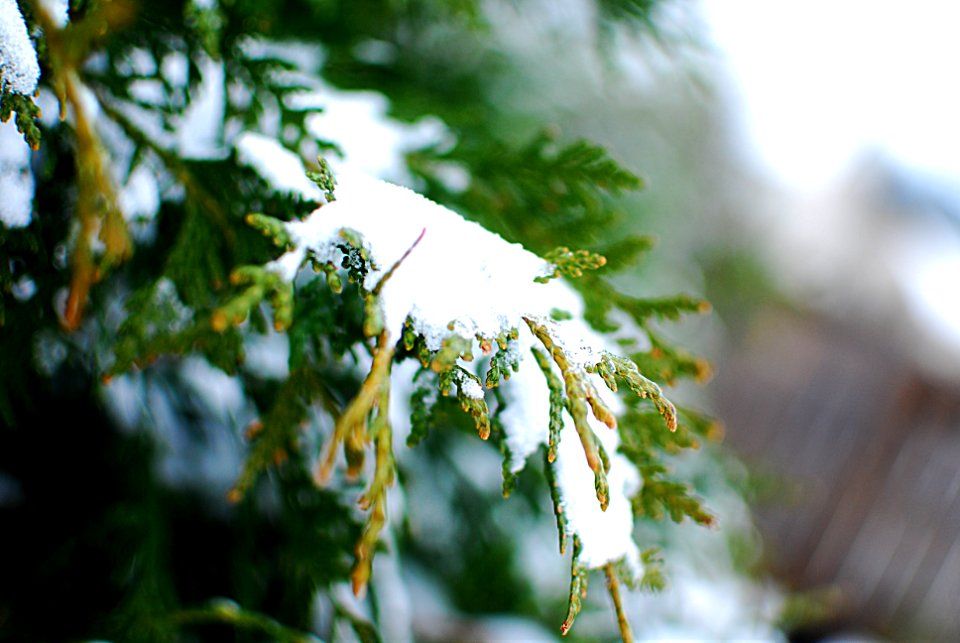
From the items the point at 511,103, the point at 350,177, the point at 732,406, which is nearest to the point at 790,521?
the point at 732,406

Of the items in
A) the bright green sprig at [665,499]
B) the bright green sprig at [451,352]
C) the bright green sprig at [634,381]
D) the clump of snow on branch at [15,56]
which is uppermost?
the clump of snow on branch at [15,56]

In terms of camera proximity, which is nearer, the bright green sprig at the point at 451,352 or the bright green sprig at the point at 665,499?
the bright green sprig at the point at 451,352

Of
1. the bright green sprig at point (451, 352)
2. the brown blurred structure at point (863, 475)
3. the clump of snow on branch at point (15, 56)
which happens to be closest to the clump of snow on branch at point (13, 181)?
the clump of snow on branch at point (15, 56)

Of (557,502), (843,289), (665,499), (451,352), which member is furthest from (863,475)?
(451,352)

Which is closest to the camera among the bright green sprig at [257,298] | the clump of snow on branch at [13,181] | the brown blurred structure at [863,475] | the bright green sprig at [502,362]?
the bright green sprig at [257,298]

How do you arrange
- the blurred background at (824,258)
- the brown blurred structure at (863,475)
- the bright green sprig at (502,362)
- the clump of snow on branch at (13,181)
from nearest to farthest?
the bright green sprig at (502,362)
the clump of snow on branch at (13,181)
the blurred background at (824,258)
the brown blurred structure at (863,475)

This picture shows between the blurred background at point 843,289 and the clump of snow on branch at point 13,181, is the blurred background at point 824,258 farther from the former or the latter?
the clump of snow on branch at point 13,181
